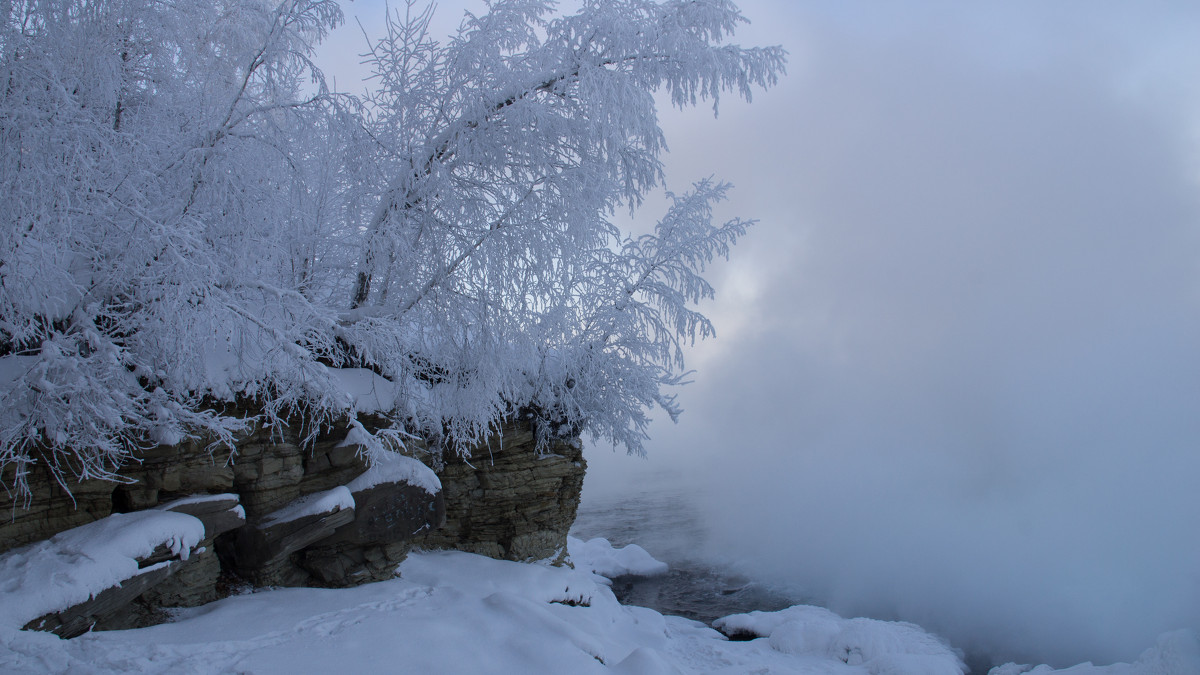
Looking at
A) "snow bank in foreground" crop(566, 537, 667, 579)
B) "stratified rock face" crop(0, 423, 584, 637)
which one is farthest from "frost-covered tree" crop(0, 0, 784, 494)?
"snow bank in foreground" crop(566, 537, 667, 579)

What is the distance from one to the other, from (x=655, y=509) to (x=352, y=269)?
74.6 feet

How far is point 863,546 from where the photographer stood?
19.7m

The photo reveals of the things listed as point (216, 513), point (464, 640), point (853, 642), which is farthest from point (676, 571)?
point (216, 513)

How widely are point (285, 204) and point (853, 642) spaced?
1138 cm

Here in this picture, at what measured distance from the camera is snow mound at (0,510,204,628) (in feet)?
13.4

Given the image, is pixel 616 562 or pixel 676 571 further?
pixel 676 571

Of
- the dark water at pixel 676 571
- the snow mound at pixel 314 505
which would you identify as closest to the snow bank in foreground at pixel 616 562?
the dark water at pixel 676 571

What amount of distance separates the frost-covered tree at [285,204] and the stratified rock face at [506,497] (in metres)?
1.69

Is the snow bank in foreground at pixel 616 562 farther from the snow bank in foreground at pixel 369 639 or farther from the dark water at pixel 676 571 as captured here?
the snow bank in foreground at pixel 369 639

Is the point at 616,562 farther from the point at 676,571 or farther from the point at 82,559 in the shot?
the point at 82,559

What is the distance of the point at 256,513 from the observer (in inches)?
241

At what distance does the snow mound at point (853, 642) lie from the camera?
994 centimetres

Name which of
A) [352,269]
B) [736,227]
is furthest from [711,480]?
[352,269]

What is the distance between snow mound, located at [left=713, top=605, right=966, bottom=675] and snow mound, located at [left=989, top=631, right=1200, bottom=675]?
6.02ft
